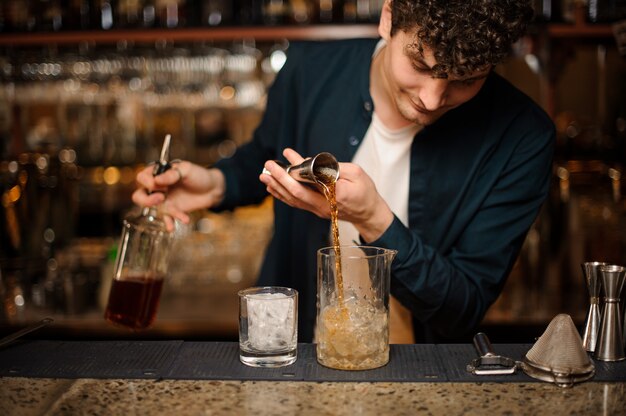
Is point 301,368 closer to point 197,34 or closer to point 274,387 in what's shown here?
point 274,387

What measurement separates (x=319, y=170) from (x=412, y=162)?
563 mm

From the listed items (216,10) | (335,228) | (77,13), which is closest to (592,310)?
(335,228)

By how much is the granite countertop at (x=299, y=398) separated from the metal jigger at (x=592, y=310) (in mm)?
160

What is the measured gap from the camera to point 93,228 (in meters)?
4.37

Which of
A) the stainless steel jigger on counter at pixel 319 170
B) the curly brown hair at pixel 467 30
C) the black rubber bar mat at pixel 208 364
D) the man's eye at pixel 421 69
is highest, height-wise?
the curly brown hair at pixel 467 30

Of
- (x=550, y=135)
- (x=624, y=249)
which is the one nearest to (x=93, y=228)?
(x=624, y=249)

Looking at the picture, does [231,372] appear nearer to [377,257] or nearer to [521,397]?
[377,257]

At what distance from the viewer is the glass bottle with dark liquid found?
5.40 ft

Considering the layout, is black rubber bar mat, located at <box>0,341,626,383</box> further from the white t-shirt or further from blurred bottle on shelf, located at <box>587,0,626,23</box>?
blurred bottle on shelf, located at <box>587,0,626,23</box>

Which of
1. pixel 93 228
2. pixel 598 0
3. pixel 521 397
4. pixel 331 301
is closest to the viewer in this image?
pixel 521 397

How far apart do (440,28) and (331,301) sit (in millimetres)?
552

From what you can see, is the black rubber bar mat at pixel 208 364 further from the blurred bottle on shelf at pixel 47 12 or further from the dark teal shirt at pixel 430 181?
Answer: the blurred bottle on shelf at pixel 47 12

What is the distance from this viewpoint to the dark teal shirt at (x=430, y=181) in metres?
1.70

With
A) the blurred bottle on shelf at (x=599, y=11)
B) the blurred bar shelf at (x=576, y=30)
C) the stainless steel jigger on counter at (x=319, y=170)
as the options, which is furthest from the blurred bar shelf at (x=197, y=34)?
the stainless steel jigger on counter at (x=319, y=170)
